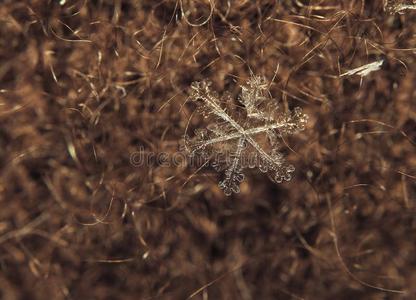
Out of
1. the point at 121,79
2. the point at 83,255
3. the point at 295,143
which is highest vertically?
the point at 121,79

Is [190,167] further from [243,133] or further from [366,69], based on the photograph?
[366,69]

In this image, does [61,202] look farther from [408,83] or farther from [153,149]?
[408,83]

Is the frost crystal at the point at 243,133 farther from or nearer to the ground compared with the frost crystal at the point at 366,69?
nearer to the ground

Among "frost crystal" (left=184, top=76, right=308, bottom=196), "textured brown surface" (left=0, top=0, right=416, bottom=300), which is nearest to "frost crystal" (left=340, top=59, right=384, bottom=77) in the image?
"textured brown surface" (left=0, top=0, right=416, bottom=300)

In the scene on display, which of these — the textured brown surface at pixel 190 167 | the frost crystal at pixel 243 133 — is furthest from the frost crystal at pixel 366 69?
the frost crystal at pixel 243 133

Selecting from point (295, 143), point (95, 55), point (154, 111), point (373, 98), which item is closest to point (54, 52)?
point (95, 55)

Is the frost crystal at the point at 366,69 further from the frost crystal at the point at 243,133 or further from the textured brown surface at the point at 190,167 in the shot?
the frost crystal at the point at 243,133

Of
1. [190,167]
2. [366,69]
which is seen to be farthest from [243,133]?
[366,69]
